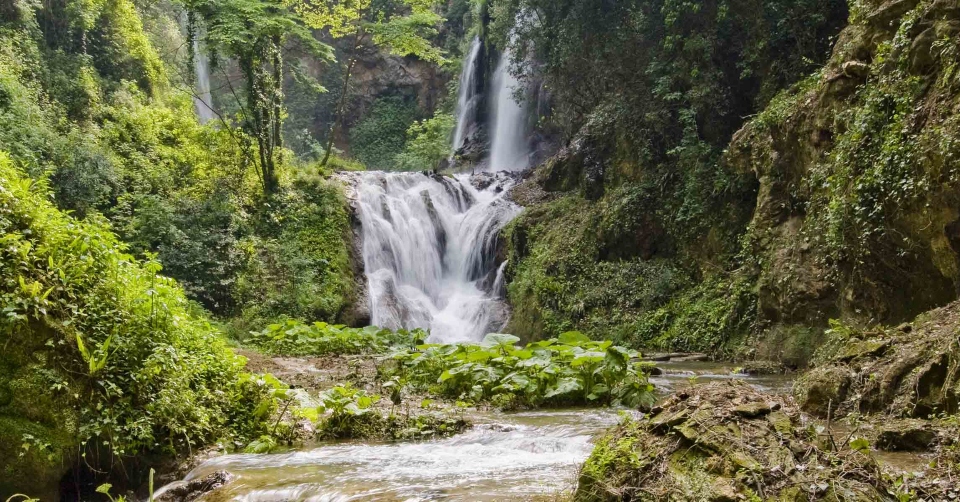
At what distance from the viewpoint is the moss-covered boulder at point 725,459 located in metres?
2.58

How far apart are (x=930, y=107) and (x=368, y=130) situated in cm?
3044

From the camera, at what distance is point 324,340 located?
11766 millimetres

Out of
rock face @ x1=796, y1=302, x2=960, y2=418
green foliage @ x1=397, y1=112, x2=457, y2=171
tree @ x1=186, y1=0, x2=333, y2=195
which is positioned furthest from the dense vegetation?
green foliage @ x1=397, y1=112, x2=457, y2=171

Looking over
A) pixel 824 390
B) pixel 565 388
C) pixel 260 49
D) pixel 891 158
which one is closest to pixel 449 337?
pixel 260 49

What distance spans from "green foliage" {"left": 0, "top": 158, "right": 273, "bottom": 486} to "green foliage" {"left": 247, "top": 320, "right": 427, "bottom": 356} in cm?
586

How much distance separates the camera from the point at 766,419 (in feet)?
9.78

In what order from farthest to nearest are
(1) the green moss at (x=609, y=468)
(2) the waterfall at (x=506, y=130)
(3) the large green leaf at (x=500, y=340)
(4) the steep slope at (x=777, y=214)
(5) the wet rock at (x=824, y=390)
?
1. (2) the waterfall at (x=506, y=130)
2. (3) the large green leaf at (x=500, y=340)
3. (4) the steep slope at (x=777, y=214)
4. (5) the wet rock at (x=824, y=390)
5. (1) the green moss at (x=609, y=468)

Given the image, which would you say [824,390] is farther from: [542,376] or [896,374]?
[542,376]

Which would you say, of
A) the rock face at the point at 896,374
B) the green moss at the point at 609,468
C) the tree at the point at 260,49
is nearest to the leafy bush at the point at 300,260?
the tree at the point at 260,49

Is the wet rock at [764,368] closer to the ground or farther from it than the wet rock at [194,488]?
closer to the ground

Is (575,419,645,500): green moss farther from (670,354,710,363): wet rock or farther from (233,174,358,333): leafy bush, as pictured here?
(233,174,358,333): leafy bush

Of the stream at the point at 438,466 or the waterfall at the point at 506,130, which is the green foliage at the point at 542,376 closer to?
the stream at the point at 438,466

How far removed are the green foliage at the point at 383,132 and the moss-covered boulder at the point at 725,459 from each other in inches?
1229

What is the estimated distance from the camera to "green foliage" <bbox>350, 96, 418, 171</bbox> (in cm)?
3407
